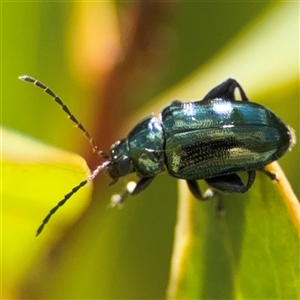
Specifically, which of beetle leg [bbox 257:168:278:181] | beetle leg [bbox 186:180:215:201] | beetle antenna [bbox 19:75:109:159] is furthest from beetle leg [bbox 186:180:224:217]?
beetle antenna [bbox 19:75:109:159]

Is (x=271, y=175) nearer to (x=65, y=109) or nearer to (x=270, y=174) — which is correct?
(x=270, y=174)

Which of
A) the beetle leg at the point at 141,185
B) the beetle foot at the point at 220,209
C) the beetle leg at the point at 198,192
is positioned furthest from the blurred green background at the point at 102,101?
the beetle foot at the point at 220,209

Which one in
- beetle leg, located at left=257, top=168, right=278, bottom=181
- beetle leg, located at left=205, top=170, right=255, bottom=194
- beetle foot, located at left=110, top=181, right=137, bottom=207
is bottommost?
beetle leg, located at left=205, top=170, right=255, bottom=194

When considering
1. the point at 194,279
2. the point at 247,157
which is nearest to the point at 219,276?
the point at 194,279

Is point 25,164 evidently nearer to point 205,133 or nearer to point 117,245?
point 117,245

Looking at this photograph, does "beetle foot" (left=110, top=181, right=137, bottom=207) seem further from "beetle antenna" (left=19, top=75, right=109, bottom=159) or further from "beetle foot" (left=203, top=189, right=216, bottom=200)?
"beetle foot" (left=203, top=189, right=216, bottom=200)

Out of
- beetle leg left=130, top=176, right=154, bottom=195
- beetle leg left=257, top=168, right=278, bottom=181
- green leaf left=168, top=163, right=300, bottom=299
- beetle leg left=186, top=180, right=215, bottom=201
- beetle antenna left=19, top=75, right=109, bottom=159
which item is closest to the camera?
green leaf left=168, top=163, right=300, bottom=299
